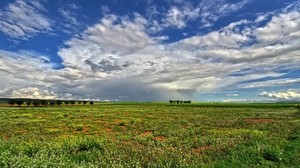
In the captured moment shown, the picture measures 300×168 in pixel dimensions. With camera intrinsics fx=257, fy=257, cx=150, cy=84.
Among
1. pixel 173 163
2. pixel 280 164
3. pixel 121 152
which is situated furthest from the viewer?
pixel 121 152

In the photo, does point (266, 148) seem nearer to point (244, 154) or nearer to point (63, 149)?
point (244, 154)

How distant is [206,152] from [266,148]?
288cm

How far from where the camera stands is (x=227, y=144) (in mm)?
14875

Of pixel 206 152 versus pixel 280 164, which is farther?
pixel 206 152

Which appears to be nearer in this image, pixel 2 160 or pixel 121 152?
pixel 2 160

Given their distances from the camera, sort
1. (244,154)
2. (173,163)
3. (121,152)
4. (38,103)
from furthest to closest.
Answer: (38,103) → (121,152) → (244,154) → (173,163)

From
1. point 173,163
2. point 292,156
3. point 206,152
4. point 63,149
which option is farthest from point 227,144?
point 63,149

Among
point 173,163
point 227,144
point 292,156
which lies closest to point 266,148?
point 292,156

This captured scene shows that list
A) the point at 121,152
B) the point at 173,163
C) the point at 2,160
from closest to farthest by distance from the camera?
the point at 2,160 < the point at 173,163 < the point at 121,152

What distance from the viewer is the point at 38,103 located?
151125 mm

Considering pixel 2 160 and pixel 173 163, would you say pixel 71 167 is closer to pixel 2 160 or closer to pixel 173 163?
pixel 2 160

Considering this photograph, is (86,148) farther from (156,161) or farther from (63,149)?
(156,161)

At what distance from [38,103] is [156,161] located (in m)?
155

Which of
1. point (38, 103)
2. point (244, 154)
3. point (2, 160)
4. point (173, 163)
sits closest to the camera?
point (2, 160)
